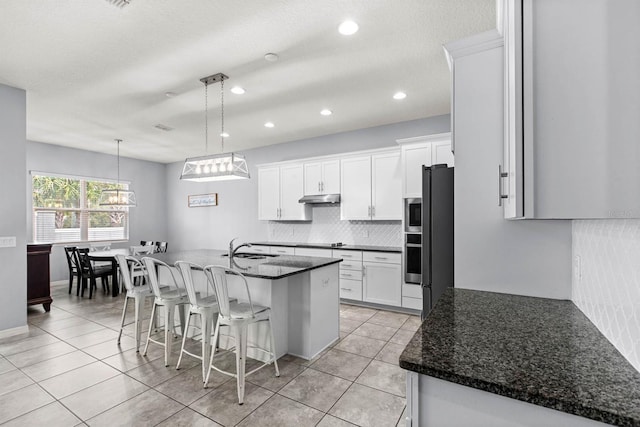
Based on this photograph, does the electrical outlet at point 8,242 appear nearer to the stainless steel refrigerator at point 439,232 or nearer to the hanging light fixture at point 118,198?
the hanging light fixture at point 118,198

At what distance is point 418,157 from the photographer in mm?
4344

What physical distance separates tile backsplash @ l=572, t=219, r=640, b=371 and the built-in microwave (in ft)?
8.74

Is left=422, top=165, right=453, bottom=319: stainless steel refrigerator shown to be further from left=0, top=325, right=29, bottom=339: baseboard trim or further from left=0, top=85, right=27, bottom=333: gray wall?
left=0, top=325, right=29, bottom=339: baseboard trim

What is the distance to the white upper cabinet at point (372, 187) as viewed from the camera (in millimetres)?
4707

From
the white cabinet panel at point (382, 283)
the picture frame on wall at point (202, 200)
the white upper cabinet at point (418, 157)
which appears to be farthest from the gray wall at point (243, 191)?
the white cabinet panel at point (382, 283)

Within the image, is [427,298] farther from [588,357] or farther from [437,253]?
[588,357]

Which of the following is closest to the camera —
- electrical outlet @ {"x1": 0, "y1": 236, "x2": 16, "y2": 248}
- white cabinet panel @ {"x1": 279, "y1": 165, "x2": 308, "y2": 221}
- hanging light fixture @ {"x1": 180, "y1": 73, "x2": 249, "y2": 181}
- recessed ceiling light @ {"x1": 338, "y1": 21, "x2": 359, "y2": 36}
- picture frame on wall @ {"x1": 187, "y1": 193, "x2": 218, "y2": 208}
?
recessed ceiling light @ {"x1": 338, "y1": 21, "x2": 359, "y2": 36}

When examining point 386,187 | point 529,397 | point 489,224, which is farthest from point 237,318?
point 386,187

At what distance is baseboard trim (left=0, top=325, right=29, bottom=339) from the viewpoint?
3.61 metres

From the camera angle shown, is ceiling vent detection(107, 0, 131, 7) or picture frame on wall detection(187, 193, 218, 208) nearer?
ceiling vent detection(107, 0, 131, 7)

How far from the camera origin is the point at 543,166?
78 cm

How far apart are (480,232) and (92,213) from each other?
792 centimetres

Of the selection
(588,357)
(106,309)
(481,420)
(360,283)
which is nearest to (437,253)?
(588,357)

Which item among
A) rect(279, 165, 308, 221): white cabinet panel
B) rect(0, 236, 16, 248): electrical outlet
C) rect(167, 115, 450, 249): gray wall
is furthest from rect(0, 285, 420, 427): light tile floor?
rect(167, 115, 450, 249): gray wall
